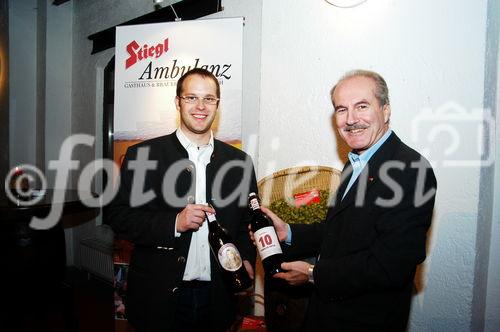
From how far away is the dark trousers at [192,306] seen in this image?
168 centimetres

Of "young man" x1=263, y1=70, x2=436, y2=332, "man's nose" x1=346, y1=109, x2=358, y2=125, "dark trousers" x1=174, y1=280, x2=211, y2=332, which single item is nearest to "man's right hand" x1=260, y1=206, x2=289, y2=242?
"young man" x1=263, y1=70, x2=436, y2=332

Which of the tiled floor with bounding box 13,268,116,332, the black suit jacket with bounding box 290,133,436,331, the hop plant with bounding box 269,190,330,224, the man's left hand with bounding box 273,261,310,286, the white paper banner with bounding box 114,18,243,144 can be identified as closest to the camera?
the black suit jacket with bounding box 290,133,436,331

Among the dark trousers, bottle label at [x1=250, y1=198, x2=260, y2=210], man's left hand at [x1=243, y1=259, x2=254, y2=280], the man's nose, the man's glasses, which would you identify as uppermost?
the man's glasses

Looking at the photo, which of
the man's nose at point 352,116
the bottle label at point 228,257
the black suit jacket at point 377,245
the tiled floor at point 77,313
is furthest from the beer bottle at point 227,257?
the tiled floor at point 77,313

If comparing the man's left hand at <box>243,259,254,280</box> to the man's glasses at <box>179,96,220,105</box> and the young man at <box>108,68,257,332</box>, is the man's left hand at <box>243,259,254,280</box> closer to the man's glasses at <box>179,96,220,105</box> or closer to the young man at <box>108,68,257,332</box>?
the young man at <box>108,68,257,332</box>

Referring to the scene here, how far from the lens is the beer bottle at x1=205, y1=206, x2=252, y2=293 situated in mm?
1546

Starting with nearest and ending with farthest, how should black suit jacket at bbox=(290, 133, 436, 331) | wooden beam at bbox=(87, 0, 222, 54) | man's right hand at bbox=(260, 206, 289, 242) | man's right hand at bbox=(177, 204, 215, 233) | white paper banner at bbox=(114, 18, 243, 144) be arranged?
black suit jacket at bbox=(290, 133, 436, 331), man's right hand at bbox=(177, 204, 215, 233), man's right hand at bbox=(260, 206, 289, 242), white paper banner at bbox=(114, 18, 243, 144), wooden beam at bbox=(87, 0, 222, 54)

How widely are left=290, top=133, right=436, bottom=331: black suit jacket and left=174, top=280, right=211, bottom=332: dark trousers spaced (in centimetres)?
54

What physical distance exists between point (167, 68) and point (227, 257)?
81.9 inches

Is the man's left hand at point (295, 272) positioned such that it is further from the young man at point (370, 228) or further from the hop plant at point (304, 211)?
the hop plant at point (304, 211)

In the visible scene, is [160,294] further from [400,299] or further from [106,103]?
[106,103]

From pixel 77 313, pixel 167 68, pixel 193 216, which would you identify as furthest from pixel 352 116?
pixel 77 313

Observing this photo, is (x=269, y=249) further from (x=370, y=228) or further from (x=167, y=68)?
(x=167, y=68)

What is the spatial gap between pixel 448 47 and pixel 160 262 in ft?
6.43
